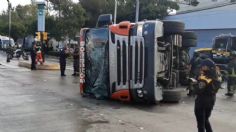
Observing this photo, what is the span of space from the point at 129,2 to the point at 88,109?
1539 inches

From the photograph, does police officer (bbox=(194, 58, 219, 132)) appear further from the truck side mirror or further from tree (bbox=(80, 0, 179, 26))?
tree (bbox=(80, 0, 179, 26))

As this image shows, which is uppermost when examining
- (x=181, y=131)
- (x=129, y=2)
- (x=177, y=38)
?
(x=129, y=2)

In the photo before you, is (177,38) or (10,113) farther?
(177,38)

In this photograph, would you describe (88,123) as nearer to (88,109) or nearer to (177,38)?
(88,109)

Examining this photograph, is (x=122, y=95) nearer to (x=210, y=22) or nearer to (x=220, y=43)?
(x=220, y=43)

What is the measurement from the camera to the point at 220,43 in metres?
22.6

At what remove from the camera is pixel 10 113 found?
1045 cm

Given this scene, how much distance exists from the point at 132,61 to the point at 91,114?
84.9 inches

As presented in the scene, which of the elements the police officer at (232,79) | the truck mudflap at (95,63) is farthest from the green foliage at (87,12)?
the truck mudflap at (95,63)

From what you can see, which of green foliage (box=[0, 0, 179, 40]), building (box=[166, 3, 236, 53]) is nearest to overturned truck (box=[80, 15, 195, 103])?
building (box=[166, 3, 236, 53])

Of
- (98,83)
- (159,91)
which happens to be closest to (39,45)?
(98,83)

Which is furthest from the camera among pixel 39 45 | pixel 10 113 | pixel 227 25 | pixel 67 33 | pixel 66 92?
pixel 67 33

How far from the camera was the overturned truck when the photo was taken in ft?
38.1

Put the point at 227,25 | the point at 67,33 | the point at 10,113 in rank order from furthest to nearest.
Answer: the point at 67,33
the point at 227,25
the point at 10,113
